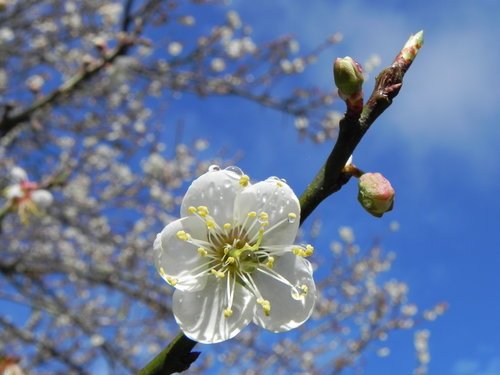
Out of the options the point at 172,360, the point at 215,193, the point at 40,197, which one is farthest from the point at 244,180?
the point at 40,197

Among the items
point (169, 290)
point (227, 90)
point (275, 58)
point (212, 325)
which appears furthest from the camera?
point (275, 58)

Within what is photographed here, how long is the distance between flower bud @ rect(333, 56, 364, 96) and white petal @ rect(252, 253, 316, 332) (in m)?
0.33

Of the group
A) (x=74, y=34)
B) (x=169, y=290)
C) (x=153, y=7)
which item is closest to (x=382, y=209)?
(x=153, y=7)

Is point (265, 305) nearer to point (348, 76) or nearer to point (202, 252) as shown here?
point (202, 252)

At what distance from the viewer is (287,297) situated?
1.01m

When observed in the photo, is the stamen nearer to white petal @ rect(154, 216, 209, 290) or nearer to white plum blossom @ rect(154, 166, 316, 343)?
white plum blossom @ rect(154, 166, 316, 343)

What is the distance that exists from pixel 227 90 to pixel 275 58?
1.04 metres

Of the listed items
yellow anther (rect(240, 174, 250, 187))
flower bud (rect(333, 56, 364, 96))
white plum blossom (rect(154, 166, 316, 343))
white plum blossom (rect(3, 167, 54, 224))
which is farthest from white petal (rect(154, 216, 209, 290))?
white plum blossom (rect(3, 167, 54, 224))

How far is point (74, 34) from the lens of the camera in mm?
5531

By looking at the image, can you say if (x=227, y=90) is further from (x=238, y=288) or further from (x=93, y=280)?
(x=238, y=288)

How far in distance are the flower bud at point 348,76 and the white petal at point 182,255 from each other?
377 mm

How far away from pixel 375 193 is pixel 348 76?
19 centimetres

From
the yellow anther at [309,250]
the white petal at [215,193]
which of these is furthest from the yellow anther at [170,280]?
the yellow anther at [309,250]

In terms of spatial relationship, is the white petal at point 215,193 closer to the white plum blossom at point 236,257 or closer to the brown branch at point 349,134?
the white plum blossom at point 236,257
